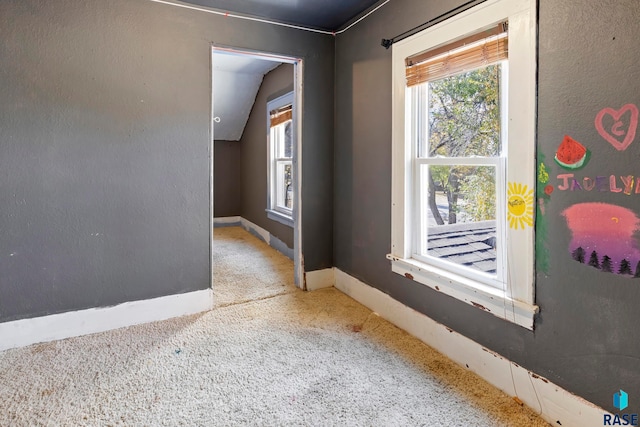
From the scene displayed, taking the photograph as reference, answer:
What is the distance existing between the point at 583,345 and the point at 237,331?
191 centimetres

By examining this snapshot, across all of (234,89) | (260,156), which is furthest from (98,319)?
(234,89)

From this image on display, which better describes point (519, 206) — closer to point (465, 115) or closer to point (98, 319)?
point (465, 115)

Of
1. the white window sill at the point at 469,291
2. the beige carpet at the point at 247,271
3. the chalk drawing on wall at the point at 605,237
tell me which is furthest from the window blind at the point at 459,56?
the beige carpet at the point at 247,271

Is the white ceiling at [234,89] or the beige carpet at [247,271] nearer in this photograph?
the beige carpet at [247,271]

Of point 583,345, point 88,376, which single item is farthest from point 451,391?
point 88,376

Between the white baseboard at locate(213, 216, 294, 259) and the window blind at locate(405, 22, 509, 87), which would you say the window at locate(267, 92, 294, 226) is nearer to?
the white baseboard at locate(213, 216, 294, 259)

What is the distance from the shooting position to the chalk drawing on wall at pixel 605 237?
1.37 m

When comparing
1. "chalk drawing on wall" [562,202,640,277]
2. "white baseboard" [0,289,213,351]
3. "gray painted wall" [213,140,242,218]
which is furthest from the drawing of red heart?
"gray painted wall" [213,140,242,218]

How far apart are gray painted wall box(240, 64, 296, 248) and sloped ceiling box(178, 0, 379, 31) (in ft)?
3.94

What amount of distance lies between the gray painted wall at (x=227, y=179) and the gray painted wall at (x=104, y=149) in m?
3.25

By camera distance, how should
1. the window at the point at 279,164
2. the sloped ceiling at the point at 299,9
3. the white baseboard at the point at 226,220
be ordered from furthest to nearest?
the white baseboard at the point at 226,220
the window at the point at 279,164
the sloped ceiling at the point at 299,9

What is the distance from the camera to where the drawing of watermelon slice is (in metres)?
1.49

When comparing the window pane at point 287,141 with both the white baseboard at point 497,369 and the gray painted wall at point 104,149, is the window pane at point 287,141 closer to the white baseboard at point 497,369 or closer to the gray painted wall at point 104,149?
the gray painted wall at point 104,149

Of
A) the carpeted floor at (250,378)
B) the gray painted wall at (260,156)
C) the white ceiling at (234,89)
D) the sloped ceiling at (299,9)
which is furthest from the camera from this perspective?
the gray painted wall at (260,156)
